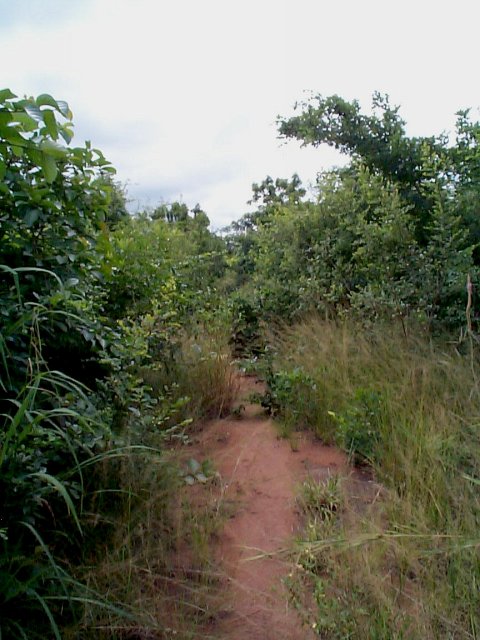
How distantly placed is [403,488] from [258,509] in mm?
719

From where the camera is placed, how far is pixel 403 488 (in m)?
2.30

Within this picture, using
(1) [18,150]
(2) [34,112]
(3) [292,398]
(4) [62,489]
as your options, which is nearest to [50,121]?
(2) [34,112]

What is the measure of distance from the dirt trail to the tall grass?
0.50 ft

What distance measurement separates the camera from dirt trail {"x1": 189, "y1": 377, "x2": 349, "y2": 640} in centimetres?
179

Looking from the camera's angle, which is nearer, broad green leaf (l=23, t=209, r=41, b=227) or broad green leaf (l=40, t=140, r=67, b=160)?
broad green leaf (l=40, t=140, r=67, b=160)

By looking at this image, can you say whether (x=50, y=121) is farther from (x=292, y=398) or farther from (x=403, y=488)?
(x=292, y=398)

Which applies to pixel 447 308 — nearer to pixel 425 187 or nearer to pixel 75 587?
pixel 425 187

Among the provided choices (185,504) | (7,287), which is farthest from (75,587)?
(7,287)

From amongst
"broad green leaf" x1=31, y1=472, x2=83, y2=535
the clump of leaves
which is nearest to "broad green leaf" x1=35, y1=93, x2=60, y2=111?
"broad green leaf" x1=31, y1=472, x2=83, y2=535

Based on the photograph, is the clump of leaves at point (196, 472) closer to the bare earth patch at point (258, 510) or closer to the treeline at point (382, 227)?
the bare earth patch at point (258, 510)

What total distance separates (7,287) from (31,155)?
60cm

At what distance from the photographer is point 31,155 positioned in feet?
5.40

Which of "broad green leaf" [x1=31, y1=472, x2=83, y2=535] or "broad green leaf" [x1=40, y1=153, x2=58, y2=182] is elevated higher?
"broad green leaf" [x1=40, y1=153, x2=58, y2=182]

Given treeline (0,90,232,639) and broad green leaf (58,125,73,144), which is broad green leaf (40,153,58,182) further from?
broad green leaf (58,125,73,144)
